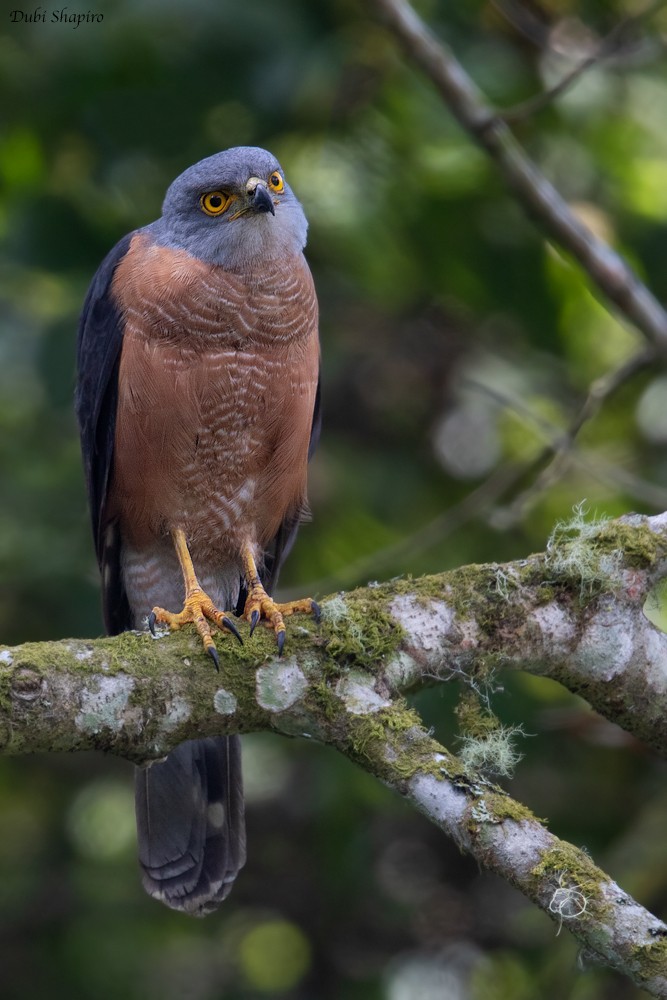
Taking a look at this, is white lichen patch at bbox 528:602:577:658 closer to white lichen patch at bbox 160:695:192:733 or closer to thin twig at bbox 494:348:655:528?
white lichen patch at bbox 160:695:192:733

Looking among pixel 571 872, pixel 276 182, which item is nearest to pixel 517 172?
pixel 276 182

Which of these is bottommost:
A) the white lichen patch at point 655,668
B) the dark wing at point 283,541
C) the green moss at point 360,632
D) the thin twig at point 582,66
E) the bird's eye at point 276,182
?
the dark wing at point 283,541

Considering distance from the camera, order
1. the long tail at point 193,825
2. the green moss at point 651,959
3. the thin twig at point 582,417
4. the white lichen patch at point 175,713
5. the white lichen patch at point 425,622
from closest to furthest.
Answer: the green moss at point 651,959 → the white lichen patch at point 175,713 → the white lichen patch at point 425,622 → the long tail at point 193,825 → the thin twig at point 582,417

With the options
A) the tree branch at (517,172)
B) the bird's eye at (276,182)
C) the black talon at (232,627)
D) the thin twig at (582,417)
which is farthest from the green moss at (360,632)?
the tree branch at (517,172)

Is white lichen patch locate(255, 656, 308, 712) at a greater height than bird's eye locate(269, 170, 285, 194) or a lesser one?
lesser

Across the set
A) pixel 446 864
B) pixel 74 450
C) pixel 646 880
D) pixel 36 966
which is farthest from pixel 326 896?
pixel 74 450

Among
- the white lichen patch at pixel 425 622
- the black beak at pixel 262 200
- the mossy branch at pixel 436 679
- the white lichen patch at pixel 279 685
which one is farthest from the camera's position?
the black beak at pixel 262 200

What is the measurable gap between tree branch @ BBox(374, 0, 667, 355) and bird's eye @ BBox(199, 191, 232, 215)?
1010 mm

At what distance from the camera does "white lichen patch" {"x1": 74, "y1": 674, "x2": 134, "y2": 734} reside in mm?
3018

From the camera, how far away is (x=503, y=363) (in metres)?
6.48

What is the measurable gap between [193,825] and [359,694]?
1280 millimetres

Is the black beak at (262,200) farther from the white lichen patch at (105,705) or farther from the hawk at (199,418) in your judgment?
the white lichen patch at (105,705)

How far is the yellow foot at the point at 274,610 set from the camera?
342 centimetres

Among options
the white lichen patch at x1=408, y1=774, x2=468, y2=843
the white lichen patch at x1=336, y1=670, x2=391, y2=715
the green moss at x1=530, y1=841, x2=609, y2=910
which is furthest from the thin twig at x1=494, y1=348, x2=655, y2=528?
the green moss at x1=530, y1=841, x2=609, y2=910
